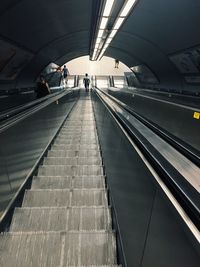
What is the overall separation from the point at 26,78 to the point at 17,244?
14377 millimetres

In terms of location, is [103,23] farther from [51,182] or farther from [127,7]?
[51,182]

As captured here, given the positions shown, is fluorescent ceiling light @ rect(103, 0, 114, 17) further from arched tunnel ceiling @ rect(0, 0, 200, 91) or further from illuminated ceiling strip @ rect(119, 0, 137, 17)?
illuminated ceiling strip @ rect(119, 0, 137, 17)

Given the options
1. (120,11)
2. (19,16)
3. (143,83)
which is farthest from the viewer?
(143,83)

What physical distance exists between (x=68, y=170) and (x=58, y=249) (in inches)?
87.5

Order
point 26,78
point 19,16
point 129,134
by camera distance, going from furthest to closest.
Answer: point 26,78 < point 19,16 < point 129,134

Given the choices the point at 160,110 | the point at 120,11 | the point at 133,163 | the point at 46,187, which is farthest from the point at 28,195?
the point at 120,11

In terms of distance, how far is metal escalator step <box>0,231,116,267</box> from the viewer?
2.40 meters

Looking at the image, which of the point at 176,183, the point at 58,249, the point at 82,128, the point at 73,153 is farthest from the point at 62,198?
the point at 82,128

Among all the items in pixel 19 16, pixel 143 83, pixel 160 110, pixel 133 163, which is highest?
pixel 19 16

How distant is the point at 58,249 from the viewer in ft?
8.36

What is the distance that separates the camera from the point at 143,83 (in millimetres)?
22609

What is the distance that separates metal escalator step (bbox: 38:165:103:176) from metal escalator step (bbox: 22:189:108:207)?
0.87m

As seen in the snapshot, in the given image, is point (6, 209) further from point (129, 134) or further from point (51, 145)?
point (51, 145)

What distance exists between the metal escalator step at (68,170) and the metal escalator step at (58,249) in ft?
6.23
